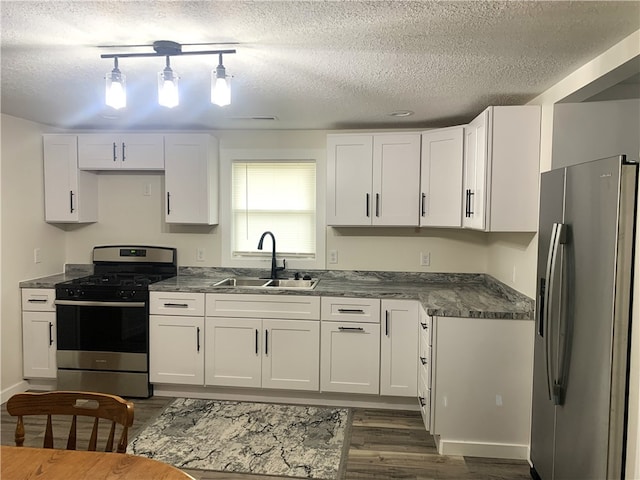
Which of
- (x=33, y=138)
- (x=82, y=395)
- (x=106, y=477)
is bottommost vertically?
(x=106, y=477)

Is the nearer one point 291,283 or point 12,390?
point 12,390

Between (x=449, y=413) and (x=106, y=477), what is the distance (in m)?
2.13

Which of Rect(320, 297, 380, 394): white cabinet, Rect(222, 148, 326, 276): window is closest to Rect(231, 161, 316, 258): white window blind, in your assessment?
Rect(222, 148, 326, 276): window

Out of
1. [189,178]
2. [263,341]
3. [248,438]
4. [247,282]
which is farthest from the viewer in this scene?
[247,282]

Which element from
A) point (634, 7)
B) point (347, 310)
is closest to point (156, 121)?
point (347, 310)

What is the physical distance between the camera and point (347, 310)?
11.2ft

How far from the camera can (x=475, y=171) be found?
9.93 ft

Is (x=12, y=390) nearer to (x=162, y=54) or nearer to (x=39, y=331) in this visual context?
(x=39, y=331)

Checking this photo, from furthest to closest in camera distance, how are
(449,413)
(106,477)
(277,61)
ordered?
(449,413)
(277,61)
(106,477)

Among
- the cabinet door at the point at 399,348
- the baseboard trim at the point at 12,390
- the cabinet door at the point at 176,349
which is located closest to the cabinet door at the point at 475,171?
the cabinet door at the point at 399,348

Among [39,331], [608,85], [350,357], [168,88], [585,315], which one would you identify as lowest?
[350,357]

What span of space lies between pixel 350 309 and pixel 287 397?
2.95ft

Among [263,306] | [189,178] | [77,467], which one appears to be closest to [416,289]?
[263,306]

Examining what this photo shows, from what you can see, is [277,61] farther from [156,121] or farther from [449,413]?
[449,413]
